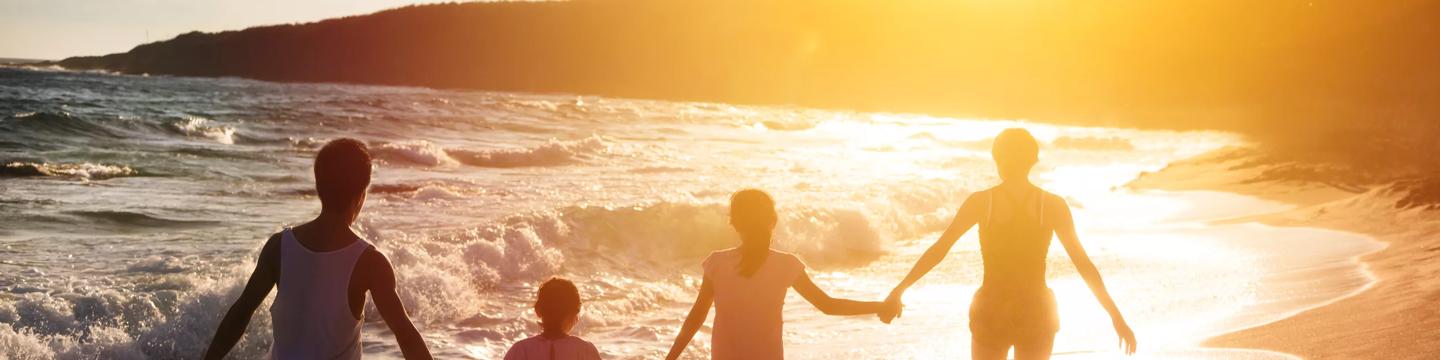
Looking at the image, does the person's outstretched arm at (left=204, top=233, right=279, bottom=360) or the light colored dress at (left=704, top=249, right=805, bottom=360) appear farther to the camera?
the light colored dress at (left=704, top=249, right=805, bottom=360)

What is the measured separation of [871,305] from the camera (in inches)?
185

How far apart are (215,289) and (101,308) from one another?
1.00 metres

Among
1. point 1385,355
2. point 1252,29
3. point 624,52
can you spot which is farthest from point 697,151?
point 624,52

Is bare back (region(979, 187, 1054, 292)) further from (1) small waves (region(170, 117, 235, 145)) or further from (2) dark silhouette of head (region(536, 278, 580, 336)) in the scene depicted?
(1) small waves (region(170, 117, 235, 145))

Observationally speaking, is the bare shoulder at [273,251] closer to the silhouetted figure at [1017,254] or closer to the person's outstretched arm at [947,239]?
the person's outstretched arm at [947,239]

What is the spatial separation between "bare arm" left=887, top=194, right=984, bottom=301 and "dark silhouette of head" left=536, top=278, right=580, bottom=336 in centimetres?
167

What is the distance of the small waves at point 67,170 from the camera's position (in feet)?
66.6

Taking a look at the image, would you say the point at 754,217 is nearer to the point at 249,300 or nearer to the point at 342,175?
the point at 342,175

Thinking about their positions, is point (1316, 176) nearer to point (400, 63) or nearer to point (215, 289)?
point (215, 289)

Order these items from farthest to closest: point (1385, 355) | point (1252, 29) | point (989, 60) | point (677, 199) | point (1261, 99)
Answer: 1. point (989, 60)
2. point (1252, 29)
3. point (1261, 99)
4. point (677, 199)
5. point (1385, 355)

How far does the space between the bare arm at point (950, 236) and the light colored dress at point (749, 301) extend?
0.81 m

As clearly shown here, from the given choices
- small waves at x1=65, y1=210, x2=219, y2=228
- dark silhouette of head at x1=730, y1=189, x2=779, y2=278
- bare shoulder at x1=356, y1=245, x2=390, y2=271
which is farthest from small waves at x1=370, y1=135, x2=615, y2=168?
bare shoulder at x1=356, y1=245, x2=390, y2=271

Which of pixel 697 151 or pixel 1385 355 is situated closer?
pixel 1385 355

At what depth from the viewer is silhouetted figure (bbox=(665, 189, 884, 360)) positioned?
13.3ft
